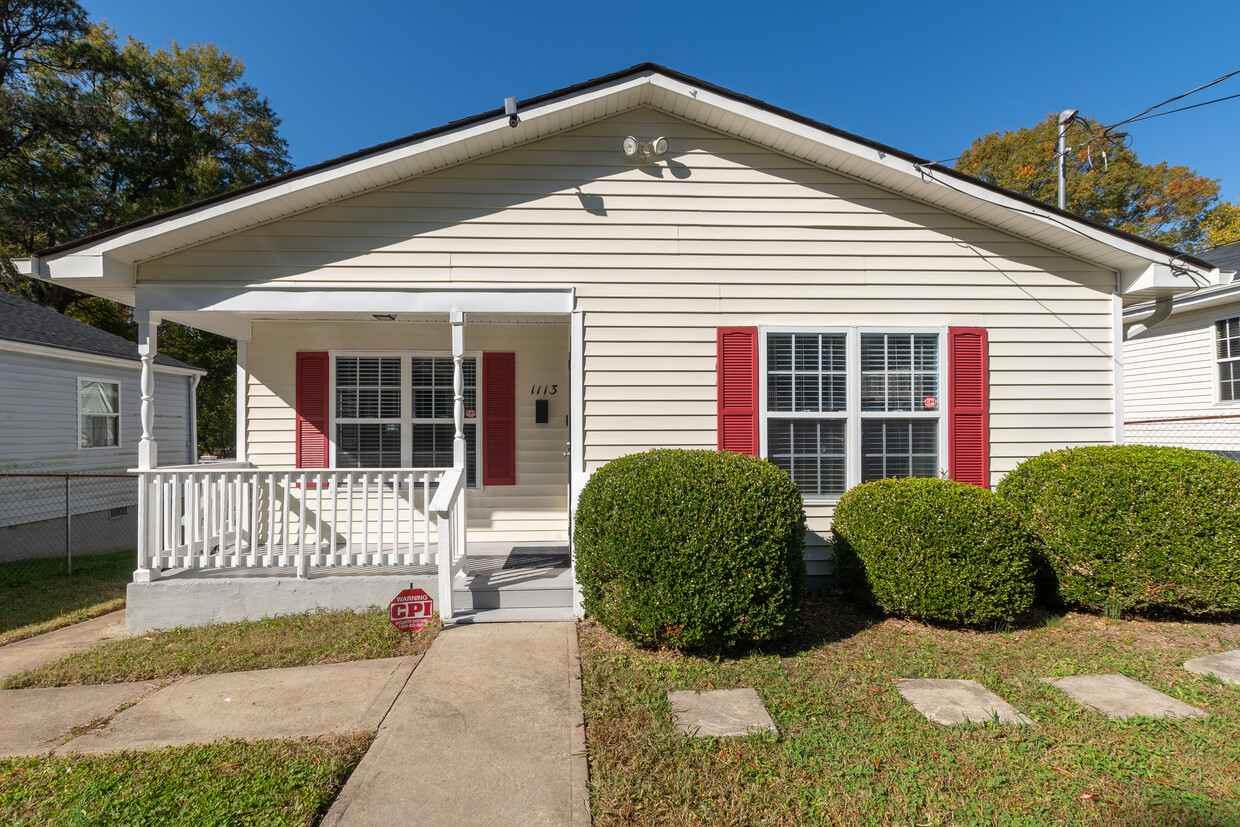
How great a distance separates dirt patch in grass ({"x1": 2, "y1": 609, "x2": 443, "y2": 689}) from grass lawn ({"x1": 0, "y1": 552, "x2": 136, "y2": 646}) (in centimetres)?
146

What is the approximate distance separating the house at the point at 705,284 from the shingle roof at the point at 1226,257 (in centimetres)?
786

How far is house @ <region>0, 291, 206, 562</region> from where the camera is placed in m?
8.54

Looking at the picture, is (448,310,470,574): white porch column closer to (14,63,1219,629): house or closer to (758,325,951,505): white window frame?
(14,63,1219,629): house

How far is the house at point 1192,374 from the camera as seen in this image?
9477 millimetres

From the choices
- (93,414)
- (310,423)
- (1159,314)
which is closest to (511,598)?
(310,423)

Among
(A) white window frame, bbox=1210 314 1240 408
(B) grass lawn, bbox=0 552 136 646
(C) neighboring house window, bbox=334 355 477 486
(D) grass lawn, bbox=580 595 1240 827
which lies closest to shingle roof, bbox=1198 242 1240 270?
(A) white window frame, bbox=1210 314 1240 408

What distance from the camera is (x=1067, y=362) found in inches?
213

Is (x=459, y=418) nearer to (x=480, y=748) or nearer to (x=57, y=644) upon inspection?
(x=480, y=748)

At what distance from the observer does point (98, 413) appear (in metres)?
10.3

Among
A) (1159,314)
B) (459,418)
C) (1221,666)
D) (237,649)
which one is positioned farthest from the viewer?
(1159,314)

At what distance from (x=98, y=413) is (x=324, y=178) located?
9.24 meters

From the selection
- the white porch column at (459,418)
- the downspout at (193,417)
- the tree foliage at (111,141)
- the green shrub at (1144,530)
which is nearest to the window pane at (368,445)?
the white porch column at (459,418)

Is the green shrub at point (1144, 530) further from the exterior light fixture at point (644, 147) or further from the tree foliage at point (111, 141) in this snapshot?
the tree foliage at point (111, 141)

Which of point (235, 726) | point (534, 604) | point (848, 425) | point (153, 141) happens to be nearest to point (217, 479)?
point (235, 726)
